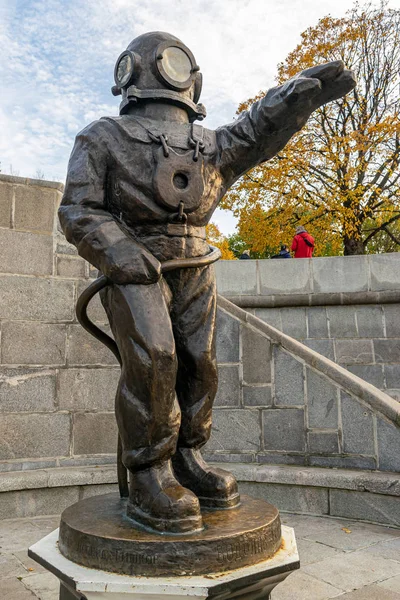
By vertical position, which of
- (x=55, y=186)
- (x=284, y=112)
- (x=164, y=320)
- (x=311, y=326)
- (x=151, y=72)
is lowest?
(x=164, y=320)

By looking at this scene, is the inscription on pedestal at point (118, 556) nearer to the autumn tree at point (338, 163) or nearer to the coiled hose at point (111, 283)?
the coiled hose at point (111, 283)

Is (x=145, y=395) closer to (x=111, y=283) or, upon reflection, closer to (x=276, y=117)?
(x=111, y=283)

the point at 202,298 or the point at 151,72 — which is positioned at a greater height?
the point at 151,72

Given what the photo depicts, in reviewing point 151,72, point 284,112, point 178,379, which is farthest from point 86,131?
point 178,379

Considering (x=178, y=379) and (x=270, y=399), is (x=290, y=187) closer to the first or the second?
(x=270, y=399)

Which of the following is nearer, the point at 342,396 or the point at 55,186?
the point at 342,396

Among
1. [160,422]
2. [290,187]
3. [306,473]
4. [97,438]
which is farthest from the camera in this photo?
[290,187]

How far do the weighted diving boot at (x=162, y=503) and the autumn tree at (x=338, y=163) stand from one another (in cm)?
1284

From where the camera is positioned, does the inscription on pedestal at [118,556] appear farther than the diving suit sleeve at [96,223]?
No

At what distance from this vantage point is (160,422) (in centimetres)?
201

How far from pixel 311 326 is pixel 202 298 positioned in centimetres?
504

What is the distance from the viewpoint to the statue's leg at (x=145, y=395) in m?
1.99

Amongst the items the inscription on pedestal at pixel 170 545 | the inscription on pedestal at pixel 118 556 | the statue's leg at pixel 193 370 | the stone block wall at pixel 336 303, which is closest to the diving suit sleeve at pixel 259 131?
the statue's leg at pixel 193 370

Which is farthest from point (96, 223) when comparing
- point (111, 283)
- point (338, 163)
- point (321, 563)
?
point (338, 163)
